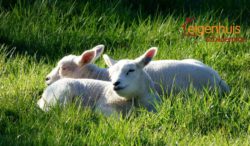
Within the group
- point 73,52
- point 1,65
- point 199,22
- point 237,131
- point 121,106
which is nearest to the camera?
point 237,131

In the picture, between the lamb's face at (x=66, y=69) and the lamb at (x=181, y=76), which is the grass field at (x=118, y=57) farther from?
the lamb at (x=181, y=76)

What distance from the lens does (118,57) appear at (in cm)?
980

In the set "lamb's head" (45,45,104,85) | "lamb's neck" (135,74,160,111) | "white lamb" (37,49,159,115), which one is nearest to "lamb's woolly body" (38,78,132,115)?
"white lamb" (37,49,159,115)

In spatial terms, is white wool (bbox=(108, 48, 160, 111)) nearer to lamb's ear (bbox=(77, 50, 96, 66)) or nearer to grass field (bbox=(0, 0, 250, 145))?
grass field (bbox=(0, 0, 250, 145))

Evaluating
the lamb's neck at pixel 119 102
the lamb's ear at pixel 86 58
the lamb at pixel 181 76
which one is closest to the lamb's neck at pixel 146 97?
the lamb's neck at pixel 119 102

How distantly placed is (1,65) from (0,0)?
2.28 metres

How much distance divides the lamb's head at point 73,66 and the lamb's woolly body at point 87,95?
61cm

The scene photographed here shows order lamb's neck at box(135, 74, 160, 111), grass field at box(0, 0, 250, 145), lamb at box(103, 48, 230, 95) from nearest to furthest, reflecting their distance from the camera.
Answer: grass field at box(0, 0, 250, 145) < lamb's neck at box(135, 74, 160, 111) < lamb at box(103, 48, 230, 95)

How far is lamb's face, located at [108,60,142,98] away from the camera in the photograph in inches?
300

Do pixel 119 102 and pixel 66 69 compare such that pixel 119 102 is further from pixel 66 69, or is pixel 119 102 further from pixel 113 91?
pixel 66 69

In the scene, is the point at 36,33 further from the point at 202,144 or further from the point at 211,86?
the point at 202,144

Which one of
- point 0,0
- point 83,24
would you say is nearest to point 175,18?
point 83,24

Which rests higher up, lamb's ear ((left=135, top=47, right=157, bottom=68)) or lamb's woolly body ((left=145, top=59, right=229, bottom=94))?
lamb's ear ((left=135, top=47, right=157, bottom=68))

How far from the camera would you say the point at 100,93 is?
26.6ft
